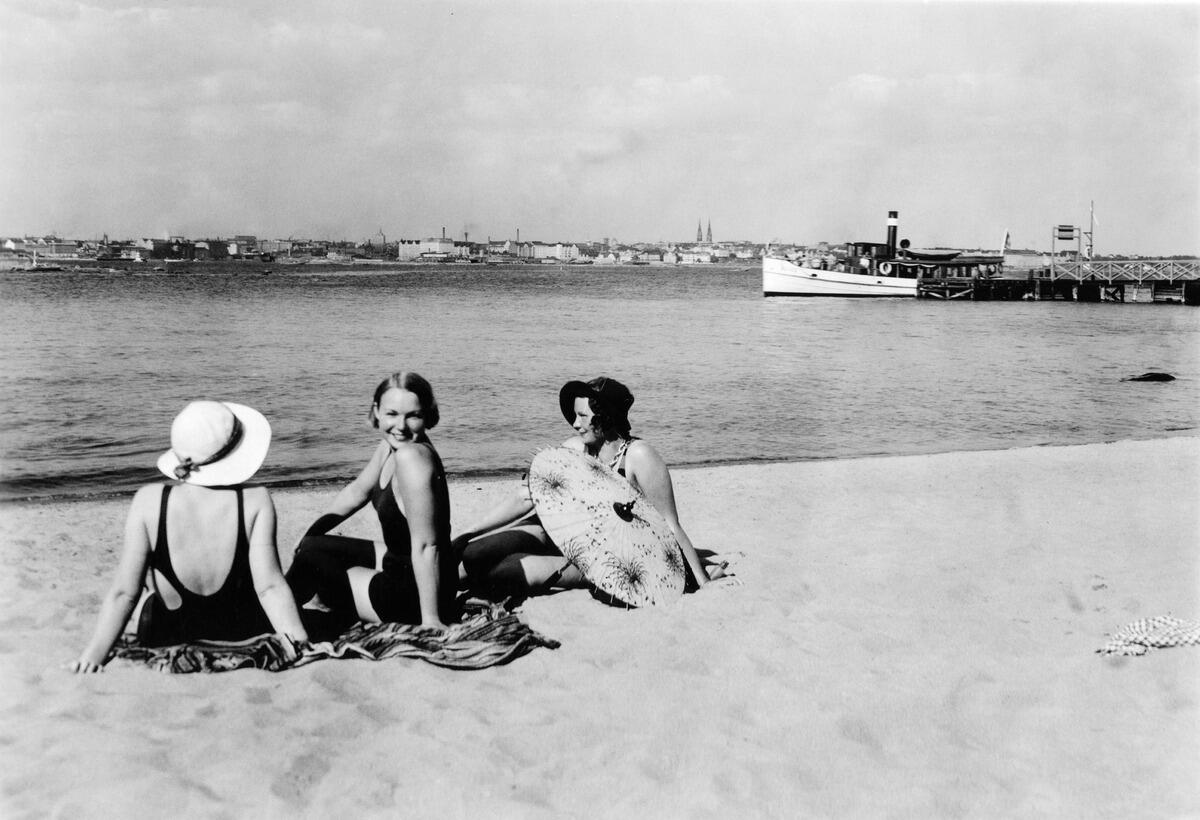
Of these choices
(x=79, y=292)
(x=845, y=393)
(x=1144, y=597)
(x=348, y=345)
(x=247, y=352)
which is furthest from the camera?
(x=79, y=292)

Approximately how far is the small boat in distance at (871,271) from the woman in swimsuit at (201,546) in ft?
172

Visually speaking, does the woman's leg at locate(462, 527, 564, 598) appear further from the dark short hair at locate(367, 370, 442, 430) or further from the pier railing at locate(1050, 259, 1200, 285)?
the pier railing at locate(1050, 259, 1200, 285)

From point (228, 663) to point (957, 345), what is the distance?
2983 centimetres

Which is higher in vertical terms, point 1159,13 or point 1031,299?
point 1159,13

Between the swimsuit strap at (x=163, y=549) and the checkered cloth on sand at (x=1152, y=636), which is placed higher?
the swimsuit strap at (x=163, y=549)

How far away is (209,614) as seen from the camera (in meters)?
4.18

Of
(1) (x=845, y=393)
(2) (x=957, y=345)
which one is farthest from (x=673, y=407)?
(2) (x=957, y=345)

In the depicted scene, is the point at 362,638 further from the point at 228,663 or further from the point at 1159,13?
the point at 1159,13

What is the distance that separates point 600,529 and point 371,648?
125 centimetres

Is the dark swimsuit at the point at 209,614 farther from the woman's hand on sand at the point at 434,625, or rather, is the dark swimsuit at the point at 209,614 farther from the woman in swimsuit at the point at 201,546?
the woman's hand on sand at the point at 434,625

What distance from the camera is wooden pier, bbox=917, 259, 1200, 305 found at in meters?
49.6

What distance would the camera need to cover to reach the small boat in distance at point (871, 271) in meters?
54.5

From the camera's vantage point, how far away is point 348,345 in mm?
28109

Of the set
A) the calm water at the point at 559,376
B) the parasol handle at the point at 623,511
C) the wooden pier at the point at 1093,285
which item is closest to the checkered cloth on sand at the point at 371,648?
the parasol handle at the point at 623,511
